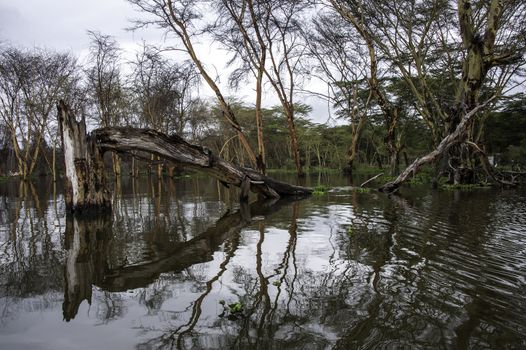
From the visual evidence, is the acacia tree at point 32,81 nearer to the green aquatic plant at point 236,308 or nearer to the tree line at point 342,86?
the tree line at point 342,86

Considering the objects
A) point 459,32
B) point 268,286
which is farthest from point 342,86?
point 268,286

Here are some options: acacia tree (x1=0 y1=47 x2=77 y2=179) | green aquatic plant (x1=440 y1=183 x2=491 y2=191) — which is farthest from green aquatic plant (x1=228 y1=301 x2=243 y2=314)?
acacia tree (x1=0 y1=47 x2=77 y2=179)

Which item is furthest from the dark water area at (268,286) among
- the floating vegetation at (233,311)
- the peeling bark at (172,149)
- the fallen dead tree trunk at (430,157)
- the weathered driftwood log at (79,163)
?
the fallen dead tree trunk at (430,157)

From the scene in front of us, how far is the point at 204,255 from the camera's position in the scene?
4.63 m

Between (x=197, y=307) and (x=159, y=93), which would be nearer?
(x=197, y=307)

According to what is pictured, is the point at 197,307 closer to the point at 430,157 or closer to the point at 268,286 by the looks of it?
the point at 268,286

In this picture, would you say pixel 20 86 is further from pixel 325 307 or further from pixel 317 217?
pixel 325 307

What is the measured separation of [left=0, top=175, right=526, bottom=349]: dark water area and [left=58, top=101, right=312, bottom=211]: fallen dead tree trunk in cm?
164

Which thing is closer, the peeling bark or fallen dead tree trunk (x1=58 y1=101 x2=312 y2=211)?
fallen dead tree trunk (x1=58 y1=101 x2=312 y2=211)

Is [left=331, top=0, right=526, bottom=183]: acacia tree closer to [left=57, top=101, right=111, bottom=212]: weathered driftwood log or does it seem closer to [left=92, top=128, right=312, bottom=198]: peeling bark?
[left=92, top=128, right=312, bottom=198]: peeling bark

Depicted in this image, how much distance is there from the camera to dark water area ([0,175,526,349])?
8.05 feet

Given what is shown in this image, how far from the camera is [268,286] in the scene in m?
3.40

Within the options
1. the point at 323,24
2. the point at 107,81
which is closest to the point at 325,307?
the point at 323,24

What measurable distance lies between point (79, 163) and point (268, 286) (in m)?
6.13
